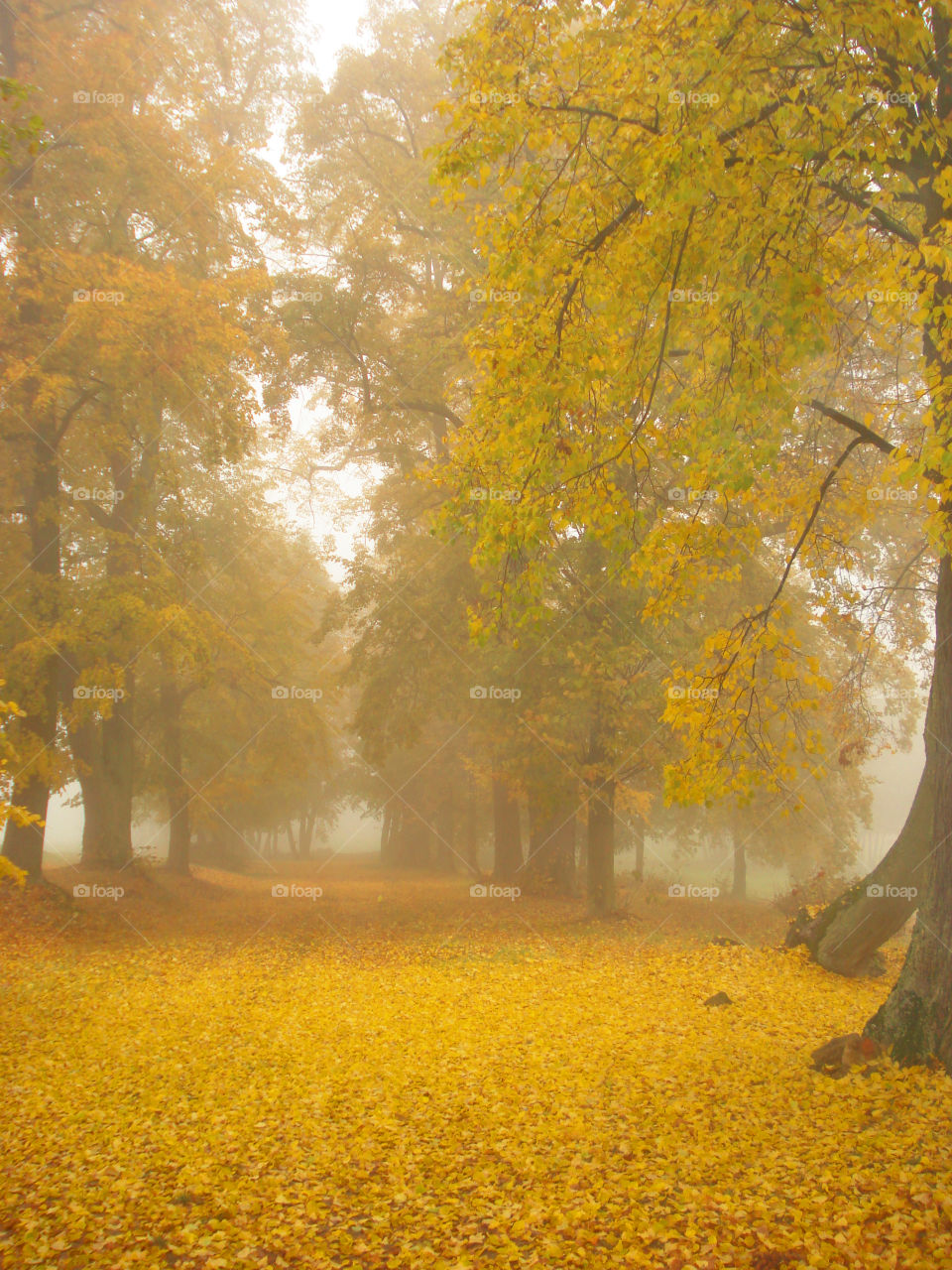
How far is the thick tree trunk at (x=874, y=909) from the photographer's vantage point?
9008mm

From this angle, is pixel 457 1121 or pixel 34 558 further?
pixel 34 558

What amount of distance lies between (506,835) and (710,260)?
53.0 ft

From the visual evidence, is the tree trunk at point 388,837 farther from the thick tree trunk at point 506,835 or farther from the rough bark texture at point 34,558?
the rough bark texture at point 34,558

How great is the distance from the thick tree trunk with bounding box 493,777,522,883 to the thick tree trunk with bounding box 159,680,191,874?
25.8ft

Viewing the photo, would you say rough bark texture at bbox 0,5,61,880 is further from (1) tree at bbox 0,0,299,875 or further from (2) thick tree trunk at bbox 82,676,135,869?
(2) thick tree trunk at bbox 82,676,135,869

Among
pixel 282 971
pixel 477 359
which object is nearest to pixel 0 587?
pixel 282 971

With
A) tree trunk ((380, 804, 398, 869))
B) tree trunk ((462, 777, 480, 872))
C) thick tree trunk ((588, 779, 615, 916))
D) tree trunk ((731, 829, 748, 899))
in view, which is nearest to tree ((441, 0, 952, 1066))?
thick tree trunk ((588, 779, 615, 916))

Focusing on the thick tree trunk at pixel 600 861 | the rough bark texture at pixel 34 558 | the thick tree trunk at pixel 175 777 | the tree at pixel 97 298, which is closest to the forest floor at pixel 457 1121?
the rough bark texture at pixel 34 558

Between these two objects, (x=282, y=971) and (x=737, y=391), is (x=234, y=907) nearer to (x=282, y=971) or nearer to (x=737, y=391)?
(x=282, y=971)

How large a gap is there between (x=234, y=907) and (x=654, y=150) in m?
16.2

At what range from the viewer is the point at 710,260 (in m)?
5.47

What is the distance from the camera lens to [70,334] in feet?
36.4

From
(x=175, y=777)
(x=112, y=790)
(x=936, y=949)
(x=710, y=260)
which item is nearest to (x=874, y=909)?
(x=936, y=949)

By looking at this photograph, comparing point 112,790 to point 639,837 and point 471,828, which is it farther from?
point 639,837
